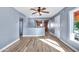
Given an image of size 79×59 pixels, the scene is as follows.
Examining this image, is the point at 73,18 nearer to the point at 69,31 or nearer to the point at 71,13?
the point at 71,13

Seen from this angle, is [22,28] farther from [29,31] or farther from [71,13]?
[71,13]

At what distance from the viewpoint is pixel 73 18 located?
5730 mm
